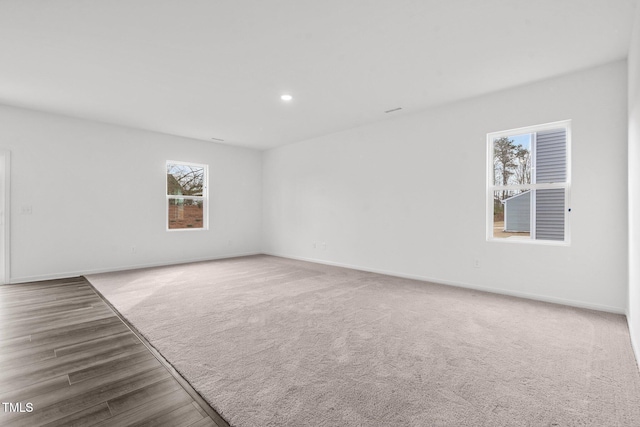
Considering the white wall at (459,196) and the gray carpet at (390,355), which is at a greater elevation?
the white wall at (459,196)

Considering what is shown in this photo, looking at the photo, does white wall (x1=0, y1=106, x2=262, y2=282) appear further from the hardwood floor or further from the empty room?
the hardwood floor

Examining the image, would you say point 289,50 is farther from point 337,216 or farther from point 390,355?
point 337,216

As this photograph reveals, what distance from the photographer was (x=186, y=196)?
6.41 meters

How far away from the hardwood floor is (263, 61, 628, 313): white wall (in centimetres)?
371

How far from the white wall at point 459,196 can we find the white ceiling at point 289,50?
33 centimetres

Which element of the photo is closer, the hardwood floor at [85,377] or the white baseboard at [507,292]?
the hardwood floor at [85,377]

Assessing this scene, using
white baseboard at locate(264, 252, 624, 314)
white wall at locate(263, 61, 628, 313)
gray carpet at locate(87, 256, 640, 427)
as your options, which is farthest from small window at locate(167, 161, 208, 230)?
white baseboard at locate(264, 252, 624, 314)

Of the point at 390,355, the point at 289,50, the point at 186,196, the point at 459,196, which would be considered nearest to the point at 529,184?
the point at 459,196

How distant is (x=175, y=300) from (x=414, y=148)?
4.00 meters

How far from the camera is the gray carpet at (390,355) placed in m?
1.60

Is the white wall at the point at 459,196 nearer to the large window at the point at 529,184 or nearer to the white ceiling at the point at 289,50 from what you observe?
the large window at the point at 529,184

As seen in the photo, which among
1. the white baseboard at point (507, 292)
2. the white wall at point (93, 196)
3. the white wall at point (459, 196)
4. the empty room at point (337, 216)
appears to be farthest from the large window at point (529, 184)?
the white wall at point (93, 196)

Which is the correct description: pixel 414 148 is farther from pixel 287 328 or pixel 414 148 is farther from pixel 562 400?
pixel 562 400

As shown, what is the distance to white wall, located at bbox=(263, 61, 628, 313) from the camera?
317 cm
